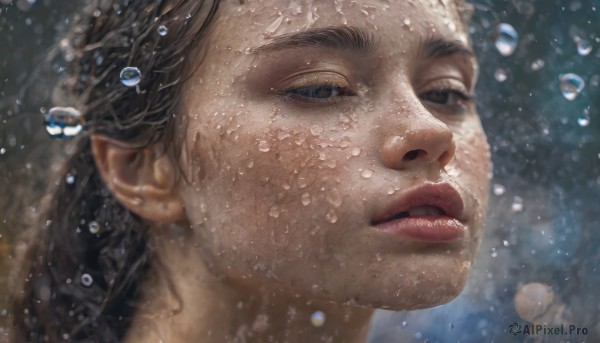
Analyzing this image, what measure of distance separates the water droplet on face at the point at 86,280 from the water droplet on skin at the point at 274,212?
0.76 m

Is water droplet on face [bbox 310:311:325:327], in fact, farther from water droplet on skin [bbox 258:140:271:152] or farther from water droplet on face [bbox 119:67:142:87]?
water droplet on face [bbox 119:67:142:87]

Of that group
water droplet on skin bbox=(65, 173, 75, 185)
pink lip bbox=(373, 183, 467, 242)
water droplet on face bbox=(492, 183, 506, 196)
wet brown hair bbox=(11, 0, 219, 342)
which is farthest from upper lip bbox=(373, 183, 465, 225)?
water droplet on face bbox=(492, 183, 506, 196)

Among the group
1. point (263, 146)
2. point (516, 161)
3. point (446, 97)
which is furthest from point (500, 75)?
point (263, 146)

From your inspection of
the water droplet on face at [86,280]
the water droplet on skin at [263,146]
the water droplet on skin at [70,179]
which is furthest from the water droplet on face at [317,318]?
the water droplet on skin at [70,179]

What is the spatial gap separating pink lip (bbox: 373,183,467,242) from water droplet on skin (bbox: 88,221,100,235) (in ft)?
2.94

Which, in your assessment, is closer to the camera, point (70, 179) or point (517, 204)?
point (70, 179)

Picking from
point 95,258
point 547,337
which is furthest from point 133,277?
point 547,337

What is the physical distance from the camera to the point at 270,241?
1.51 m

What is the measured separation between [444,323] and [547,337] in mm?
367

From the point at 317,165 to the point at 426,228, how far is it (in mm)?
261

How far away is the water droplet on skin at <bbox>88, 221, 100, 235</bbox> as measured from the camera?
6.54 ft

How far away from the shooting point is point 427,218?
1.48 metres

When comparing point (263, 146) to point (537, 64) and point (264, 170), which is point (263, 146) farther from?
point (537, 64)

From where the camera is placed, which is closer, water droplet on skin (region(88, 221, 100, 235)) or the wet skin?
the wet skin
